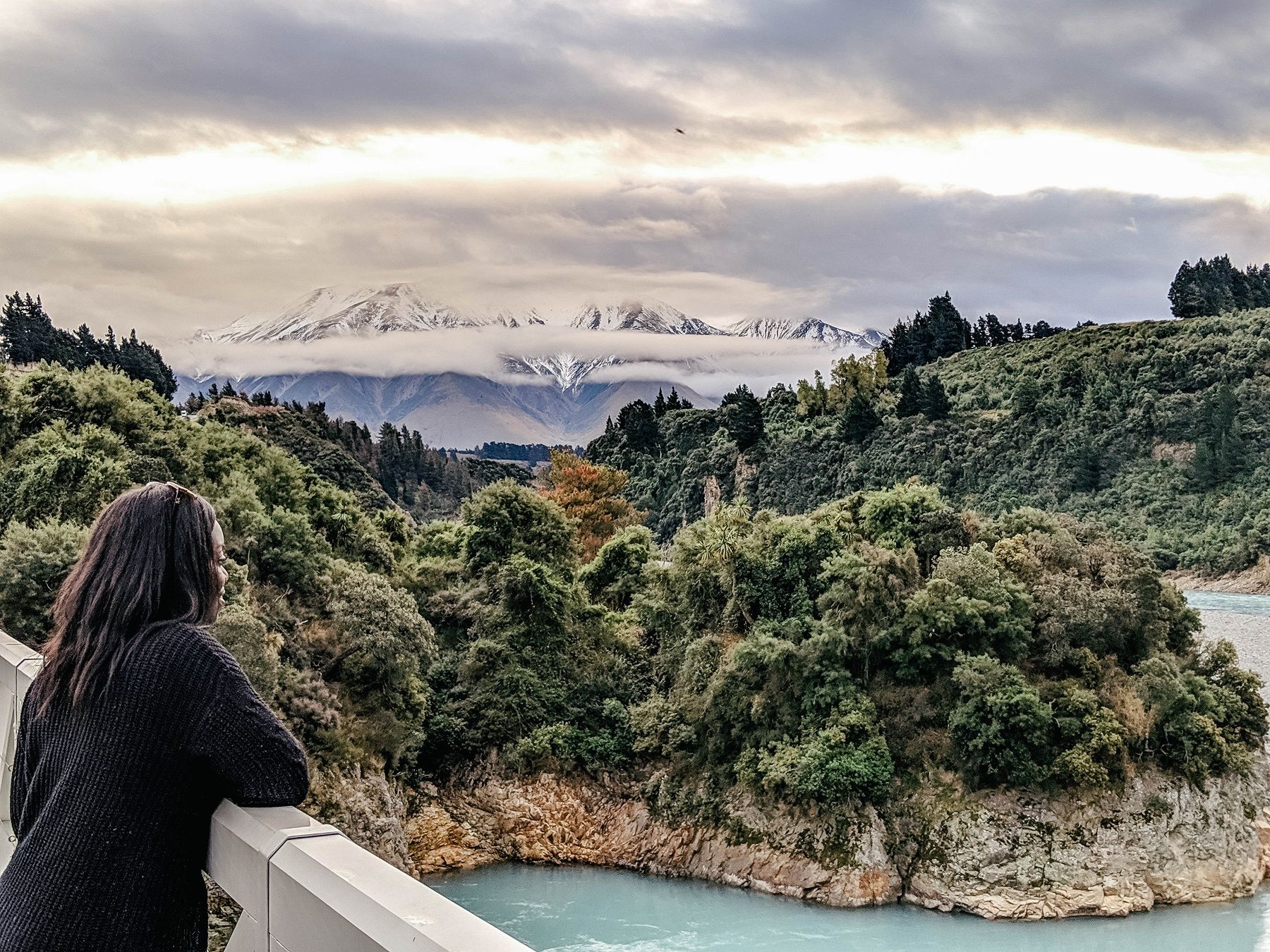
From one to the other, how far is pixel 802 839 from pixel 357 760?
318 inches

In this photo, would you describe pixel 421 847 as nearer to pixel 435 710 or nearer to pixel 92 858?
pixel 435 710

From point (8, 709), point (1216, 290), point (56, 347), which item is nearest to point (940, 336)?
point (1216, 290)

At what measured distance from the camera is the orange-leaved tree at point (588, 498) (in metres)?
42.6

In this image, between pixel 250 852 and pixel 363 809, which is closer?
pixel 250 852

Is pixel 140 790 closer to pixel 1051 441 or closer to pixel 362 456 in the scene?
pixel 1051 441

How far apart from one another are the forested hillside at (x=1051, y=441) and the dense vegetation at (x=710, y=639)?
61.2 ft

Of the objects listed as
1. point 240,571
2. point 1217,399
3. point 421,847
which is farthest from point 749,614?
point 1217,399

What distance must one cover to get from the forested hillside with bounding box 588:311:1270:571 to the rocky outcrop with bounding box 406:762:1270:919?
2245cm

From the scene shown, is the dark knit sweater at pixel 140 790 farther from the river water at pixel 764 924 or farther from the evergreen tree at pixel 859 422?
the evergreen tree at pixel 859 422

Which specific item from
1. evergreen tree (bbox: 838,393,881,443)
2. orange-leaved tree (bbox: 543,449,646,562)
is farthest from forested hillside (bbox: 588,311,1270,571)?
orange-leaved tree (bbox: 543,449,646,562)

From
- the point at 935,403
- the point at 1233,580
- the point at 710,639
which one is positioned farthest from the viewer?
the point at 935,403

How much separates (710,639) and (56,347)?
35.6 meters

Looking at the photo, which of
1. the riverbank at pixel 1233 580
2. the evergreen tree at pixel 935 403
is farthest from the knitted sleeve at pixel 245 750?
the evergreen tree at pixel 935 403

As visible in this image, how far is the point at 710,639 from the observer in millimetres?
23172
